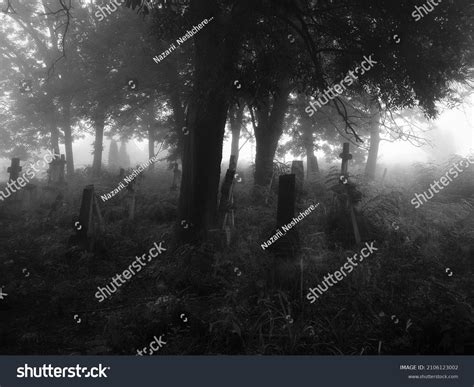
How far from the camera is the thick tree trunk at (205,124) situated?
238 inches

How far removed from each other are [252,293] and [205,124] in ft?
10.6

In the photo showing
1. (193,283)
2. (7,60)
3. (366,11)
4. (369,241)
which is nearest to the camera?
(193,283)

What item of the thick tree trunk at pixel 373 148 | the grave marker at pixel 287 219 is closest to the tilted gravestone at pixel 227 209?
the grave marker at pixel 287 219

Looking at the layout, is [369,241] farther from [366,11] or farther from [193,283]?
[366,11]

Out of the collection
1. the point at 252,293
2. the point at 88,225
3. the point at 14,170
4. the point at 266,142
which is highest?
the point at 266,142

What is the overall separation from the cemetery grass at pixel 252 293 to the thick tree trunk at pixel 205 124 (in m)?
0.64

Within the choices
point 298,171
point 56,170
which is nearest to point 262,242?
point 298,171

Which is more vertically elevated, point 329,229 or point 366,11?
point 366,11

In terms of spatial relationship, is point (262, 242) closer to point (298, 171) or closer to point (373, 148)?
point (298, 171)

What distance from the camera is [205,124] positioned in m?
6.45

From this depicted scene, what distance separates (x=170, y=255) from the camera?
259 inches

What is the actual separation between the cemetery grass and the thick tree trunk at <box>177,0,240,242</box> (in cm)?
64
